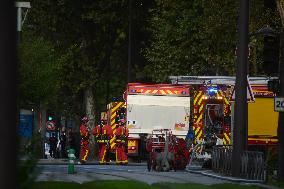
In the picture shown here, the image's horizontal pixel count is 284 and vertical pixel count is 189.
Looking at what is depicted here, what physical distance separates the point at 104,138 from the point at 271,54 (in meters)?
15.8

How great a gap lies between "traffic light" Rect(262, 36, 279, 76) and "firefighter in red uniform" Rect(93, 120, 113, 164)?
1438 centimetres

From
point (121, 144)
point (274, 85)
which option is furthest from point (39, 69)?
point (274, 85)

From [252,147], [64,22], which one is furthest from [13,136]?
[64,22]

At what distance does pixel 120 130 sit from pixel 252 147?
533 centimetres

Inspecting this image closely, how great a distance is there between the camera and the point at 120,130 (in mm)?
33719

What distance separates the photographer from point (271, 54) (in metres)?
20.5

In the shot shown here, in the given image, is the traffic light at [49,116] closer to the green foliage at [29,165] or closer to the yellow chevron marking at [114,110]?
the yellow chevron marking at [114,110]

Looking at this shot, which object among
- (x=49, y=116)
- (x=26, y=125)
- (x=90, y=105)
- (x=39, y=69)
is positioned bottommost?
(x=26, y=125)

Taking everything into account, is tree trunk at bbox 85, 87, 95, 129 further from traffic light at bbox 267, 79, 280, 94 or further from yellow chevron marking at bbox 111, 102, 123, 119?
traffic light at bbox 267, 79, 280, 94

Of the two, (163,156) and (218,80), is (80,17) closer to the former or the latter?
(218,80)

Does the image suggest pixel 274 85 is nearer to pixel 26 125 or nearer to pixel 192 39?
pixel 26 125

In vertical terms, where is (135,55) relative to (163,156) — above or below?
above

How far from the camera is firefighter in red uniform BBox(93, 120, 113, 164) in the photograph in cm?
3441

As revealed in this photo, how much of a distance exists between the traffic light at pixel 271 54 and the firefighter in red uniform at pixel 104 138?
14.4m
